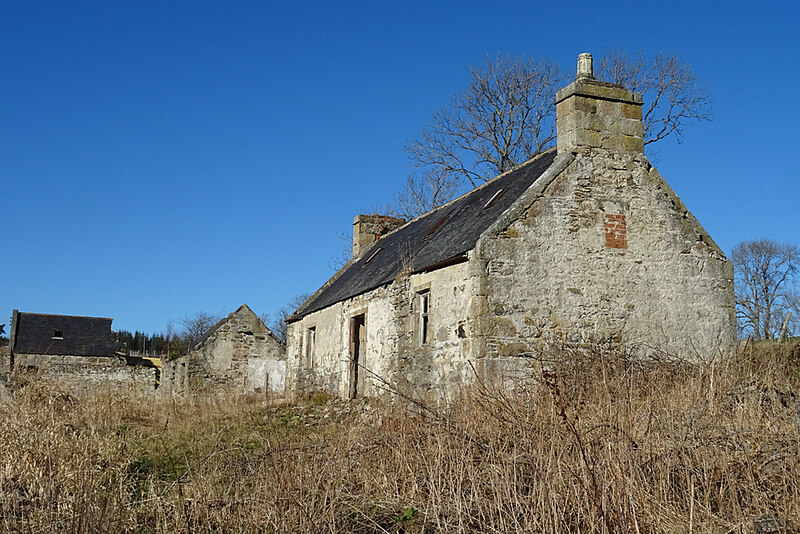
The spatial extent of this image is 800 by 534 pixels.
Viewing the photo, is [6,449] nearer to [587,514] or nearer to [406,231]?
[587,514]

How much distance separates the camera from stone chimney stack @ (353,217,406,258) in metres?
23.1

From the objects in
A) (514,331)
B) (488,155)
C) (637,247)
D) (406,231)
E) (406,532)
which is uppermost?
(488,155)

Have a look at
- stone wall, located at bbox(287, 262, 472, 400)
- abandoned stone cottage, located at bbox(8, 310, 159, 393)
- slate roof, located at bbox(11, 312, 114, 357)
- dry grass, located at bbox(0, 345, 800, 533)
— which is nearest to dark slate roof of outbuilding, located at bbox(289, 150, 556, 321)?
stone wall, located at bbox(287, 262, 472, 400)

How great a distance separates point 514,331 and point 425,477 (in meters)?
6.52

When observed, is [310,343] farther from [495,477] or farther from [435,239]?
[495,477]

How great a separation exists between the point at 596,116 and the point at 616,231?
214 cm

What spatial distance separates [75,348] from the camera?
35.3 meters

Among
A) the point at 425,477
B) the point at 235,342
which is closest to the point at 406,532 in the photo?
the point at 425,477

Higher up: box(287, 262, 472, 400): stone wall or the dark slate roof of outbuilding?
the dark slate roof of outbuilding

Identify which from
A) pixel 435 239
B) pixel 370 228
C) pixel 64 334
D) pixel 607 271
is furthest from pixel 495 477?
pixel 64 334

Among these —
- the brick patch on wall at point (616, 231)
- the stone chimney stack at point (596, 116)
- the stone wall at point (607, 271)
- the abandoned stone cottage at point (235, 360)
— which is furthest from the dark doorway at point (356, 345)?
the abandoned stone cottage at point (235, 360)

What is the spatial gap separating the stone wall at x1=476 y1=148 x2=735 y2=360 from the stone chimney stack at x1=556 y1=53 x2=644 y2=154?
22 cm

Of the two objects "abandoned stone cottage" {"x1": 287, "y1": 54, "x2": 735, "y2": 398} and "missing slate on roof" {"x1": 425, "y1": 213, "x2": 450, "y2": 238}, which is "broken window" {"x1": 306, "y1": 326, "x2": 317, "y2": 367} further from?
"abandoned stone cottage" {"x1": 287, "y1": 54, "x2": 735, "y2": 398}

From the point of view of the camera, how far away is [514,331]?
11719mm
